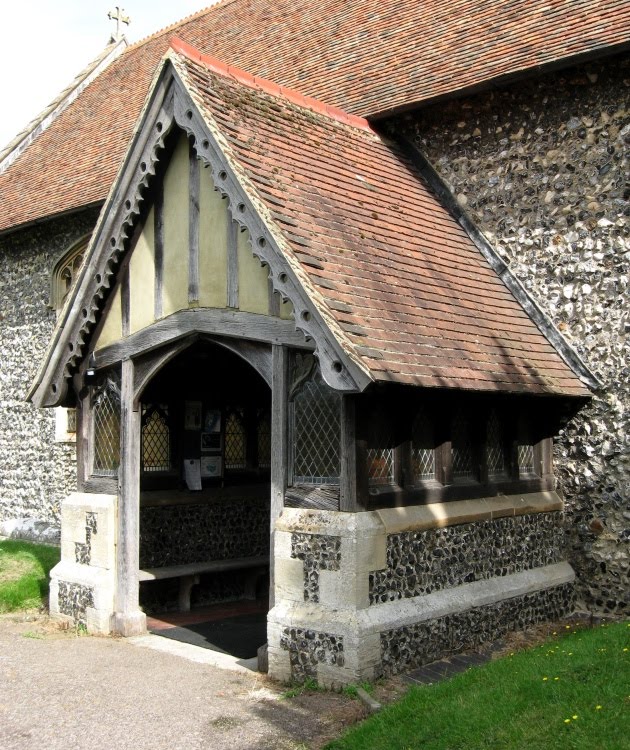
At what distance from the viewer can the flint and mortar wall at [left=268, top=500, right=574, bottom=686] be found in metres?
7.20

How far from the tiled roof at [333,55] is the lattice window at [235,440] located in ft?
13.0

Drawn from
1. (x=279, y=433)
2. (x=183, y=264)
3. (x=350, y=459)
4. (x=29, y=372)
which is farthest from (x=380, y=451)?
(x=29, y=372)

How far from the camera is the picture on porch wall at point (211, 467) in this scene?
11102 millimetres

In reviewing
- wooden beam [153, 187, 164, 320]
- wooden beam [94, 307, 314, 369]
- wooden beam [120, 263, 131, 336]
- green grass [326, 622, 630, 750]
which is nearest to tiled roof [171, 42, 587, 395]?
wooden beam [94, 307, 314, 369]

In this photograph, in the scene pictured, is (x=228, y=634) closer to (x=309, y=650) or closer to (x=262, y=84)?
(x=309, y=650)

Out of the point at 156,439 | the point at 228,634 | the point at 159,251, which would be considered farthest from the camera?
the point at 156,439

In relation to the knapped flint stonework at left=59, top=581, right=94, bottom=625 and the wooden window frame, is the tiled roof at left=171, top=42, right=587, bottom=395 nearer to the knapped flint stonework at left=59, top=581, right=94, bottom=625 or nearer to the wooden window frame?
the wooden window frame

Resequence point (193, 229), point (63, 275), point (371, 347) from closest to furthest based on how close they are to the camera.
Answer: point (371, 347) < point (193, 229) < point (63, 275)

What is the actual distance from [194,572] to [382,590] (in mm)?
3609

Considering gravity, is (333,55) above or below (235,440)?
above

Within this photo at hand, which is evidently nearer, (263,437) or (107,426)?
(107,426)

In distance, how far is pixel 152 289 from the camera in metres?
8.98

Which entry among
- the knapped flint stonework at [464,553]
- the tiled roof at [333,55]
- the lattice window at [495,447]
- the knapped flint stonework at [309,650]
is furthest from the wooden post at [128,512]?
the tiled roof at [333,55]

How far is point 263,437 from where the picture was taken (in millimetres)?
11867
